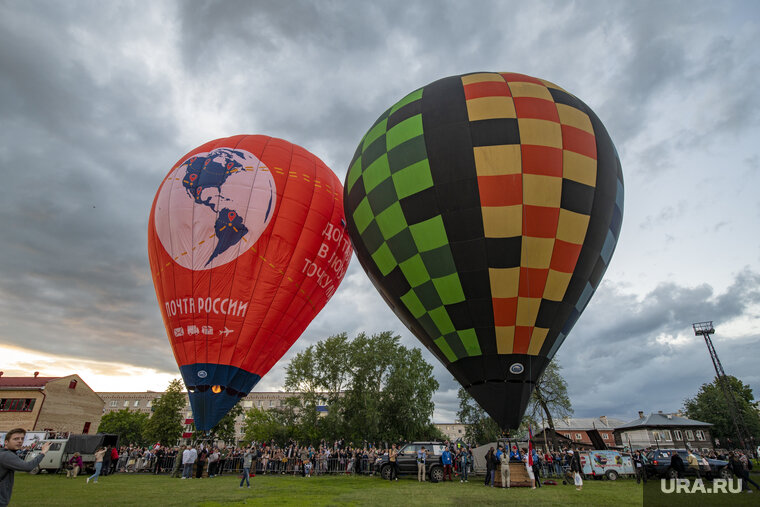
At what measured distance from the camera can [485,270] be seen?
897cm

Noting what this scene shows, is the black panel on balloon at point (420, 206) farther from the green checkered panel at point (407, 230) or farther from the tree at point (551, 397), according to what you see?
the tree at point (551, 397)

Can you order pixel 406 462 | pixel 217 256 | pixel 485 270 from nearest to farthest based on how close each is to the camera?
1. pixel 485 270
2. pixel 217 256
3. pixel 406 462

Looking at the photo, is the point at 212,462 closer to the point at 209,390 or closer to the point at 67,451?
the point at 209,390

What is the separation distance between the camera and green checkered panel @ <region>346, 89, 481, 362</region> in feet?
30.8

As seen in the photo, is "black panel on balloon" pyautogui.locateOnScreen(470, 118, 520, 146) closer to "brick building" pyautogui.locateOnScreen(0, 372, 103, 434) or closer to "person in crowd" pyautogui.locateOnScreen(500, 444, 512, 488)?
"person in crowd" pyautogui.locateOnScreen(500, 444, 512, 488)

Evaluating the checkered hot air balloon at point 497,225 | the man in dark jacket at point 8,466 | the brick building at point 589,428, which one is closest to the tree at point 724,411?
the brick building at point 589,428

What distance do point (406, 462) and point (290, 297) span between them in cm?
729

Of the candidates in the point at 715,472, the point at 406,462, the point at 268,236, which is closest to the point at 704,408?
the point at 715,472

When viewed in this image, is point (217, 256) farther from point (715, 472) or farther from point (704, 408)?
point (704, 408)

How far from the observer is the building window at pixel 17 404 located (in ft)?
118

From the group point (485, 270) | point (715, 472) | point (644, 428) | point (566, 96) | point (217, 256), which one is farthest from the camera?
point (644, 428)

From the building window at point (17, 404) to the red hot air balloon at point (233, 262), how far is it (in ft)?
113

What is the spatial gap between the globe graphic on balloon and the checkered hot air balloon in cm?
524

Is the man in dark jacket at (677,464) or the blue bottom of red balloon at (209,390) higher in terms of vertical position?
the blue bottom of red balloon at (209,390)
